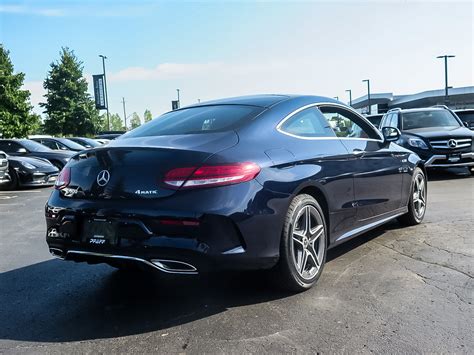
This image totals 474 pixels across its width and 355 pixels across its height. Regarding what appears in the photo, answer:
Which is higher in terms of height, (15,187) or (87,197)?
(87,197)

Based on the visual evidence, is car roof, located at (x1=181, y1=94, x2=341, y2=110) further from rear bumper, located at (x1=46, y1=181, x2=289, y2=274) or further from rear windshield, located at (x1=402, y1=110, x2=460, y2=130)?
rear windshield, located at (x1=402, y1=110, x2=460, y2=130)

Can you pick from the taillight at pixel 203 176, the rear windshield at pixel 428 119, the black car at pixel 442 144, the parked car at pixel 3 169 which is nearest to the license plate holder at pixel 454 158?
the black car at pixel 442 144

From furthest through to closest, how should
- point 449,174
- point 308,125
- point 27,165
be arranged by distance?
point 27,165
point 449,174
point 308,125

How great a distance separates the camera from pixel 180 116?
4410 millimetres

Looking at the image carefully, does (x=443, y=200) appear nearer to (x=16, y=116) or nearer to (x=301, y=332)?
(x=301, y=332)

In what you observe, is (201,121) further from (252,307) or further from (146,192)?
(252,307)

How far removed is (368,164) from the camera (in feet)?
15.6

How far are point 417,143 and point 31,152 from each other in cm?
1098

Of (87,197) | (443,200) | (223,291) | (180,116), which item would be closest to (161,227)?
(87,197)

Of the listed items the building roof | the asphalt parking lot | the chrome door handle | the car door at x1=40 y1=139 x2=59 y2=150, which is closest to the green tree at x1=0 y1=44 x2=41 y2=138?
the car door at x1=40 y1=139 x2=59 y2=150

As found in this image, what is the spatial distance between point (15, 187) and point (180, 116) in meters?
10.1

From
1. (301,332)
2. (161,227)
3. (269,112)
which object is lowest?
(301,332)

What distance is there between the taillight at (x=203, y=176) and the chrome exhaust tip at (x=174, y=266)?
1.62 feet

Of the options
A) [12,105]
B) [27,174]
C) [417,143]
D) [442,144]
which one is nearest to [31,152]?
[27,174]
